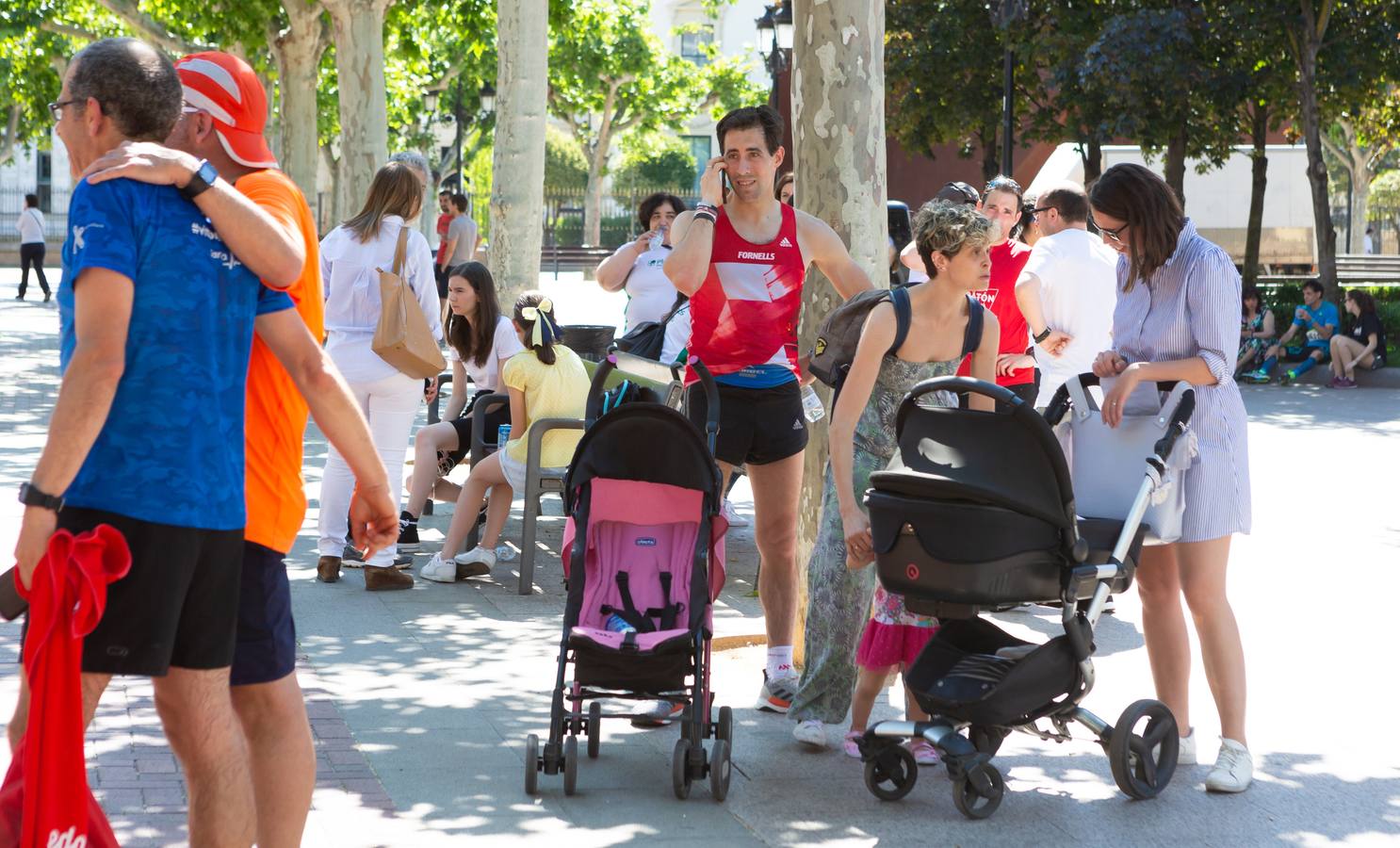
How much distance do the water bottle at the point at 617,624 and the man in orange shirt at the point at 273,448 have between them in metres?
1.60

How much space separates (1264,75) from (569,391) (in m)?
22.2

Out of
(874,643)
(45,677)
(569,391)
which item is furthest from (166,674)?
(569,391)

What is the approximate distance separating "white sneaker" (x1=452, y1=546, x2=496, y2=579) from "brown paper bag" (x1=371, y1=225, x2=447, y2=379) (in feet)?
3.38

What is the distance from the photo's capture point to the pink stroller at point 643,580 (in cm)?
522

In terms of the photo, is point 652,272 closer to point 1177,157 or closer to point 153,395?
point 153,395

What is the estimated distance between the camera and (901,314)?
5.41 metres

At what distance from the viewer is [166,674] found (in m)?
3.51

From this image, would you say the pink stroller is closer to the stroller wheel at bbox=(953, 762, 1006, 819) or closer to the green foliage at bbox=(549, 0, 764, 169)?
the stroller wheel at bbox=(953, 762, 1006, 819)

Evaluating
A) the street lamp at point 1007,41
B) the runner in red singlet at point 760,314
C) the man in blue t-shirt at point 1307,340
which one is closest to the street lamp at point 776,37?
the street lamp at point 1007,41

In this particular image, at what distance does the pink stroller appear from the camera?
17.1 ft

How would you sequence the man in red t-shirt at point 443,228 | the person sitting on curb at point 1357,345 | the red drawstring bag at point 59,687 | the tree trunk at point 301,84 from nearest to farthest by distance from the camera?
the red drawstring bag at point 59,687, the man in red t-shirt at point 443,228, the person sitting on curb at point 1357,345, the tree trunk at point 301,84

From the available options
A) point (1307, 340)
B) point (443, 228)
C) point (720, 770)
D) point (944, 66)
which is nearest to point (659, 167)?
point (944, 66)

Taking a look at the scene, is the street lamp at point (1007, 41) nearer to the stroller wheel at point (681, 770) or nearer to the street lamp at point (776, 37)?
the street lamp at point (776, 37)

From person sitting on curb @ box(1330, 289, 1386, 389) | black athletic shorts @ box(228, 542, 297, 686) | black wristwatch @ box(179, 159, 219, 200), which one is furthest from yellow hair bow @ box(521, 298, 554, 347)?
person sitting on curb @ box(1330, 289, 1386, 389)
